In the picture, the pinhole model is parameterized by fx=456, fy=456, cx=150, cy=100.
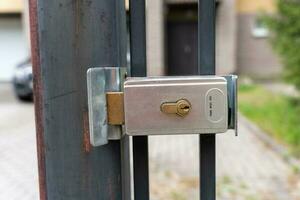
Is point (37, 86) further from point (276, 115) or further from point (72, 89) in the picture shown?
point (276, 115)

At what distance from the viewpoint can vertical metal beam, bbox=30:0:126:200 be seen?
3.50 ft

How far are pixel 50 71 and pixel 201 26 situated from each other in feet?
1.34

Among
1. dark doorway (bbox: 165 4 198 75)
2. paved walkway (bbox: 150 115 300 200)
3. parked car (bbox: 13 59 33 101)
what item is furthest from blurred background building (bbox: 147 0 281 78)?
paved walkway (bbox: 150 115 300 200)

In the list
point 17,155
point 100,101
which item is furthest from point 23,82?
point 100,101

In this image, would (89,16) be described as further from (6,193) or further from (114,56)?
(6,193)

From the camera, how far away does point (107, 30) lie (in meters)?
1.08

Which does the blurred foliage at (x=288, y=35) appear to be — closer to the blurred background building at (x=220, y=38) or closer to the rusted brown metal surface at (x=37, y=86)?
the blurred background building at (x=220, y=38)

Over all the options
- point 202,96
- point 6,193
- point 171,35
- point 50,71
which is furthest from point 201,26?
point 171,35

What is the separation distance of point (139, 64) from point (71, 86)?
217 millimetres

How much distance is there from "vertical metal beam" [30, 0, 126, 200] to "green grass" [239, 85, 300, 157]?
18.9 ft

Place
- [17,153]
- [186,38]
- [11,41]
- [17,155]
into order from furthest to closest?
[11,41], [186,38], [17,153], [17,155]

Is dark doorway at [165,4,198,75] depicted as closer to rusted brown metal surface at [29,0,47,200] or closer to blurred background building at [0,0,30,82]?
blurred background building at [0,0,30,82]

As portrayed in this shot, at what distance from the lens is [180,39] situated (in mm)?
17688

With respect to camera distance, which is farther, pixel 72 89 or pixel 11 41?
pixel 11 41
